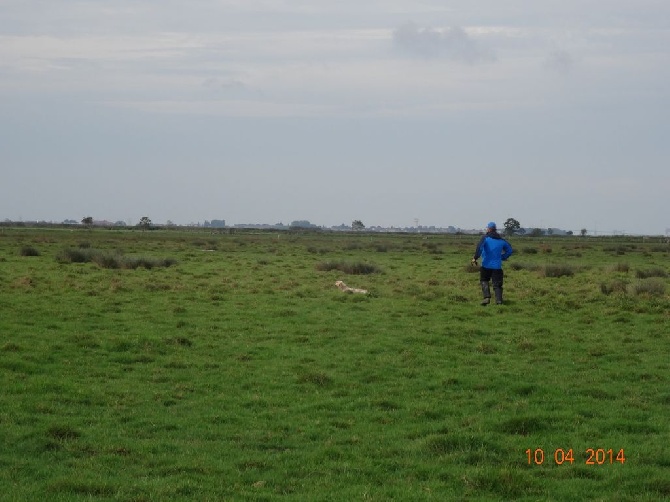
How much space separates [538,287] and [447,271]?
9.68m

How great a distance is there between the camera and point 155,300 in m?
23.7

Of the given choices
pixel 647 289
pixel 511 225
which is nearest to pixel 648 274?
pixel 647 289

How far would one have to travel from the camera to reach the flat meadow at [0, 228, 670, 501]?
805 cm

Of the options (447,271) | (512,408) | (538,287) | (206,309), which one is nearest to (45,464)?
(512,408)

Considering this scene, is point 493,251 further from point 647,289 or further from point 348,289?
point 647,289

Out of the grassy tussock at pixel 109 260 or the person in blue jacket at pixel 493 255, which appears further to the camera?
the grassy tussock at pixel 109 260

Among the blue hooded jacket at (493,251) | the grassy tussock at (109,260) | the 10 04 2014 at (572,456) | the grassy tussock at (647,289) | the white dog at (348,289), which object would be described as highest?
the blue hooded jacket at (493,251)

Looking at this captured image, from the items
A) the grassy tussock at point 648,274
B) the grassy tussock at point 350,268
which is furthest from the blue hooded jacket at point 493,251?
the grassy tussock at point 648,274

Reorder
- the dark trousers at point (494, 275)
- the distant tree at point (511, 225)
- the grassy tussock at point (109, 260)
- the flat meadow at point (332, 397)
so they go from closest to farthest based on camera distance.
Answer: the flat meadow at point (332, 397)
the dark trousers at point (494, 275)
the grassy tussock at point (109, 260)
the distant tree at point (511, 225)

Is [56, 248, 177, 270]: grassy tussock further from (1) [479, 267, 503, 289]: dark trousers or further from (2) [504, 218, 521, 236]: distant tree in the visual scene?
(2) [504, 218, 521, 236]: distant tree

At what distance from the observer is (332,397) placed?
39.5 feet

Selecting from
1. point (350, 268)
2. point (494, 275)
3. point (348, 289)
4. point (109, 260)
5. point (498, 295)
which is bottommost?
point (348, 289)

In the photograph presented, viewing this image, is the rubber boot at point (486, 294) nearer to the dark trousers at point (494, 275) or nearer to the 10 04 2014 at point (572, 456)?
the dark trousers at point (494, 275)

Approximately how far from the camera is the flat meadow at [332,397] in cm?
805
